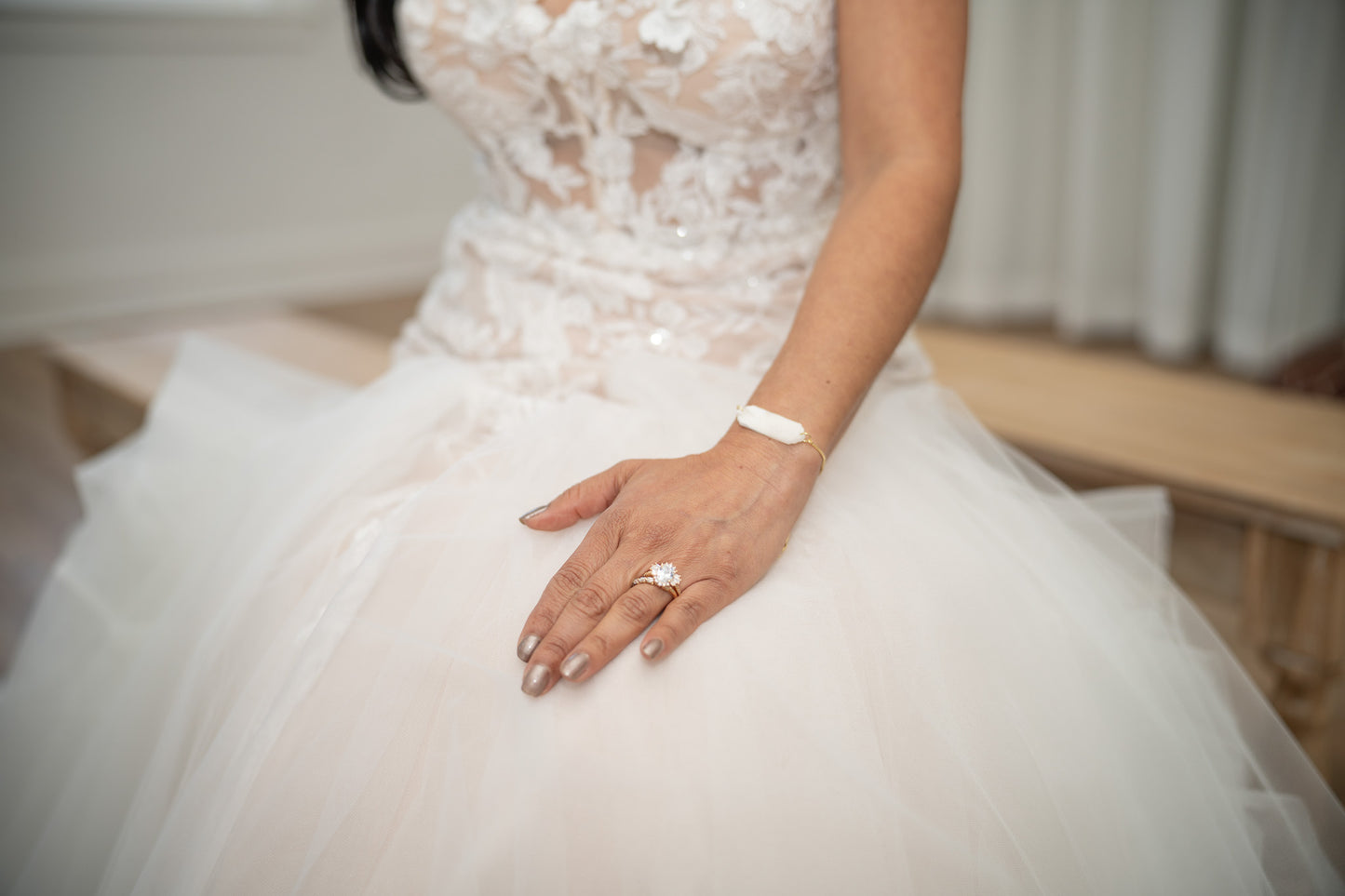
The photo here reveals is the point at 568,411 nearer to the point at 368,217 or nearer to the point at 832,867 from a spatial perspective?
the point at 832,867

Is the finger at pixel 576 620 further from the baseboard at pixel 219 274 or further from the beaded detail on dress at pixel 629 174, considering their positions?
the baseboard at pixel 219 274

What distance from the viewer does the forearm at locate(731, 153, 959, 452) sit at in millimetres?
647

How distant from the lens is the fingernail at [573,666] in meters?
0.49

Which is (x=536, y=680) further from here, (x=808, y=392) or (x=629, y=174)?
(x=629, y=174)

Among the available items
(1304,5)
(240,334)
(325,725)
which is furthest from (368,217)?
(325,725)

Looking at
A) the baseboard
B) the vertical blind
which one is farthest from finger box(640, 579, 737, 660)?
the baseboard

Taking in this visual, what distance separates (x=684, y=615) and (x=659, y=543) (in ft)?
0.18

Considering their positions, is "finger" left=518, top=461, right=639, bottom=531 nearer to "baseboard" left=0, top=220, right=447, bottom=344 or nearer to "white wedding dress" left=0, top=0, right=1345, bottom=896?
"white wedding dress" left=0, top=0, right=1345, bottom=896

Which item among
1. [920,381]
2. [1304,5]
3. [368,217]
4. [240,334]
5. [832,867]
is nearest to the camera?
[832,867]

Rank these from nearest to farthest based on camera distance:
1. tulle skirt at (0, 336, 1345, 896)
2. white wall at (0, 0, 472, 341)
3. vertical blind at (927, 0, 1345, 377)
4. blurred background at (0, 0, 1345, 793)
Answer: tulle skirt at (0, 336, 1345, 896)
blurred background at (0, 0, 1345, 793)
vertical blind at (927, 0, 1345, 377)
white wall at (0, 0, 472, 341)

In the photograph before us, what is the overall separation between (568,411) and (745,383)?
0.47 feet

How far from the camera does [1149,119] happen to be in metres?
2.55

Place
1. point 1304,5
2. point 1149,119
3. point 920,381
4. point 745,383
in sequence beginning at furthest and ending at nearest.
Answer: point 1149,119, point 1304,5, point 920,381, point 745,383

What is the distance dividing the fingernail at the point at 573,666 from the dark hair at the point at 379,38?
653 mm
